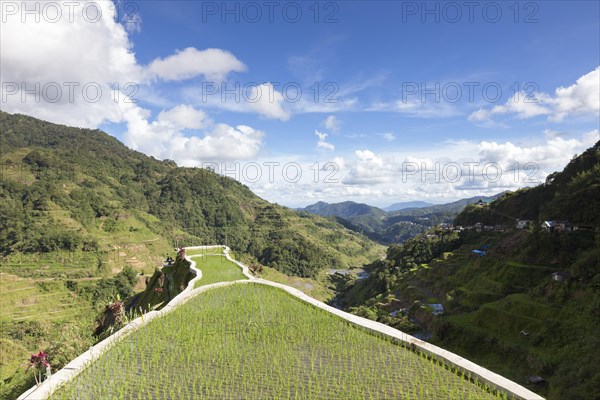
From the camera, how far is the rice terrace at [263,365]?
26.5ft

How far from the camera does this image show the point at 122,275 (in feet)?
289

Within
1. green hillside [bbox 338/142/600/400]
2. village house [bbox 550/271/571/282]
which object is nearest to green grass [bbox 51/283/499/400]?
green hillside [bbox 338/142/600/400]

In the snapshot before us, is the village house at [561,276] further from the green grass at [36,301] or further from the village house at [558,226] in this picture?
the green grass at [36,301]

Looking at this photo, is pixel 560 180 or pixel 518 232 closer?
pixel 518 232

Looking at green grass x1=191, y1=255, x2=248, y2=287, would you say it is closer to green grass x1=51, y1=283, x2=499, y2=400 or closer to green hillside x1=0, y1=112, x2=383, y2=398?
green hillside x1=0, y1=112, x2=383, y2=398

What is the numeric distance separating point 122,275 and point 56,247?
3111 centimetres

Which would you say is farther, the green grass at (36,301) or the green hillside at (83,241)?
the green hillside at (83,241)

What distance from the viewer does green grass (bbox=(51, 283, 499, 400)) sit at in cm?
810

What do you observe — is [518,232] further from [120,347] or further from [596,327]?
[120,347]

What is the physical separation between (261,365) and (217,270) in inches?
759

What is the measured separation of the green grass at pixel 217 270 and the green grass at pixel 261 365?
10163 millimetres

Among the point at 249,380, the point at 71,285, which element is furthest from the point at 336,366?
the point at 71,285

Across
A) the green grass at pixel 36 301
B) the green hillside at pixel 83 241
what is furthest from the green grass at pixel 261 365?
the green grass at pixel 36 301

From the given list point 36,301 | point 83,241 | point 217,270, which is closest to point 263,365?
point 217,270
